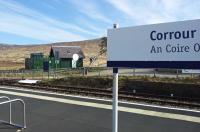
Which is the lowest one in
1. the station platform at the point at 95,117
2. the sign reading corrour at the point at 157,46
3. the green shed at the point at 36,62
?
the station platform at the point at 95,117

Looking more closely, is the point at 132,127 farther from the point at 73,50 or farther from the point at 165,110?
the point at 73,50

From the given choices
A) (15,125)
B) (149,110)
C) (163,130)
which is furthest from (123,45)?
(149,110)

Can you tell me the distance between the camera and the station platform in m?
10.7

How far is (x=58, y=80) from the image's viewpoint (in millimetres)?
30109

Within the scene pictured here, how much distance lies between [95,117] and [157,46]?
7934 millimetres

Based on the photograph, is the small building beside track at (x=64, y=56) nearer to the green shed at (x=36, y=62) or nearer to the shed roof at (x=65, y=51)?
the shed roof at (x=65, y=51)

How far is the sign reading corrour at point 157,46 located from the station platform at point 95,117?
5766 millimetres

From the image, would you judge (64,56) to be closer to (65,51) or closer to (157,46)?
(65,51)

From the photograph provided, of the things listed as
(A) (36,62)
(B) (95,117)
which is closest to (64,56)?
(A) (36,62)

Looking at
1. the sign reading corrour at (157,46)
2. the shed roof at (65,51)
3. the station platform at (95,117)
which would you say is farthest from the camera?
the shed roof at (65,51)

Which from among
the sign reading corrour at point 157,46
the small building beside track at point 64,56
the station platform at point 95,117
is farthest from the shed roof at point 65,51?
the sign reading corrour at point 157,46

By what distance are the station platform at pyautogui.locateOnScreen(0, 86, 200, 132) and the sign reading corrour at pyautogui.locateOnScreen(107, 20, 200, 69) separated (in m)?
5.77

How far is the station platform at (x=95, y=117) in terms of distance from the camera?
10.7 metres

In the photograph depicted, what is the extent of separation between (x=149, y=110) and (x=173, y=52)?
30.8ft
